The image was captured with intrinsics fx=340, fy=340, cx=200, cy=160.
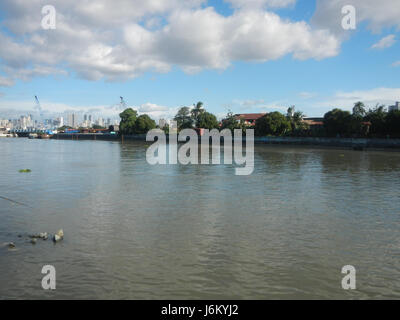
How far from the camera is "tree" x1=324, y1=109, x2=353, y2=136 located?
81.8 metres

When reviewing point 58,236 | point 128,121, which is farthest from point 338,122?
point 128,121

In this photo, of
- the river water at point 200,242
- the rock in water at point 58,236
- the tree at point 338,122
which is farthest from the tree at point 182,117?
the rock in water at point 58,236

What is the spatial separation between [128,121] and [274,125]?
7240cm

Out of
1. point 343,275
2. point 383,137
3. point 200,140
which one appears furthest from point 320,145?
point 343,275

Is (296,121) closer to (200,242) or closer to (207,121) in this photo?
(207,121)

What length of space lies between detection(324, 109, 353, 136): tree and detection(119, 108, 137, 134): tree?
3296 inches

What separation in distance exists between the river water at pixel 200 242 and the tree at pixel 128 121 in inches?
4984

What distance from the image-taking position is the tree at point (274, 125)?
96.5m

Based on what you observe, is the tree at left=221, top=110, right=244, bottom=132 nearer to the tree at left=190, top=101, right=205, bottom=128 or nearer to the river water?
the tree at left=190, top=101, right=205, bottom=128

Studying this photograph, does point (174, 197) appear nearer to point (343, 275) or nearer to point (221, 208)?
point (221, 208)

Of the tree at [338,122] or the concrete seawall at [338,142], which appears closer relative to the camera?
the concrete seawall at [338,142]

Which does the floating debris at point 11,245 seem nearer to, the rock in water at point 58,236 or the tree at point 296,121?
the rock in water at point 58,236
